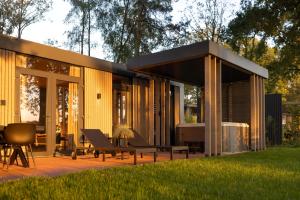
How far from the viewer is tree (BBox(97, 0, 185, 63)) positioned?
25.8 metres

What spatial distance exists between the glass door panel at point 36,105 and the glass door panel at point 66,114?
1.58 feet

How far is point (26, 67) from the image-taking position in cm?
1014

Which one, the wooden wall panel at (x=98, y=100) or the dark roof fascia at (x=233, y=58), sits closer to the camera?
the dark roof fascia at (x=233, y=58)

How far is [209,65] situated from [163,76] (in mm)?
3800

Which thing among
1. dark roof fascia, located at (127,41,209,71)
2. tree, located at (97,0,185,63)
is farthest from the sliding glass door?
tree, located at (97,0,185,63)

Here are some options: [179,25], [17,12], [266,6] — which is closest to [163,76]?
[266,6]

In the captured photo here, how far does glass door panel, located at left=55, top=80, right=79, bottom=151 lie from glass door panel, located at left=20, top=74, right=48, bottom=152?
0.48 meters

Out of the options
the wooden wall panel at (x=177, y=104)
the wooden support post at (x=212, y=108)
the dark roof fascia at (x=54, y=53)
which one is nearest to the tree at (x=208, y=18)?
the wooden wall panel at (x=177, y=104)

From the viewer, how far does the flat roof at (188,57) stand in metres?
10.4

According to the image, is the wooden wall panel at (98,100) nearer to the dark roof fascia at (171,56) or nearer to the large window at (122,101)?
the large window at (122,101)

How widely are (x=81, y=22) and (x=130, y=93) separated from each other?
14.9 metres

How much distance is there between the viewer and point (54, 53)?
421 inches

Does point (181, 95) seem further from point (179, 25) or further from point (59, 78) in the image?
point (179, 25)

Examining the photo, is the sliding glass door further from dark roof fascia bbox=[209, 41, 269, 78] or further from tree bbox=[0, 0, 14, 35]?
tree bbox=[0, 0, 14, 35]
